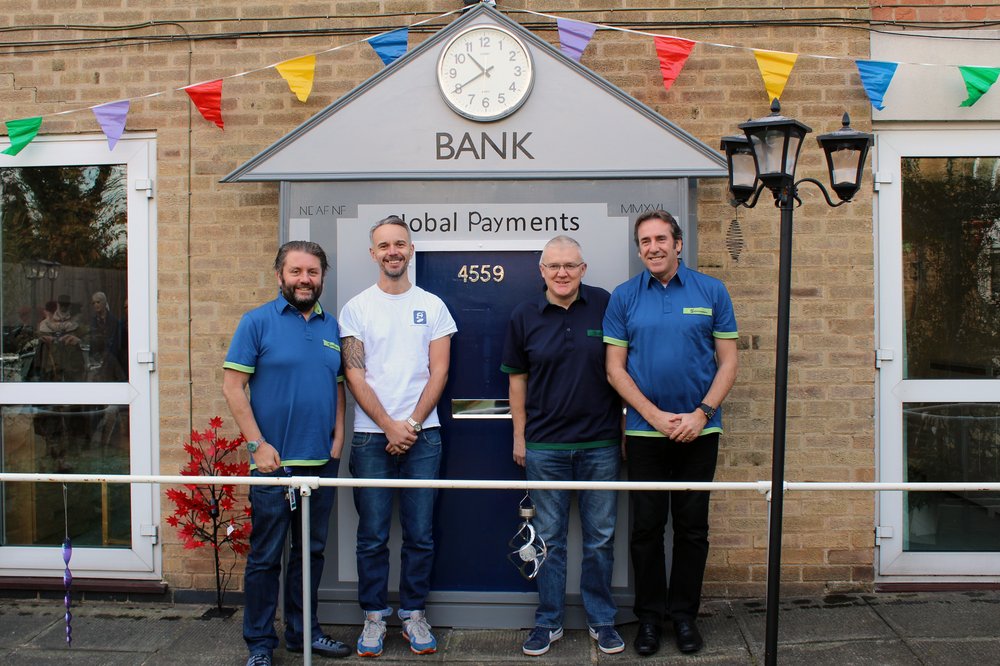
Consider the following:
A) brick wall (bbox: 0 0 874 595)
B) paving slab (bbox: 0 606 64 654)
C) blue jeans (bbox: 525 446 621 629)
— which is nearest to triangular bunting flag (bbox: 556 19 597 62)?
brick wall (bbox: 0 0 874 595)

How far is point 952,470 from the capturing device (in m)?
4.97

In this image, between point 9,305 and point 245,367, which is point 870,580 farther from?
point 9,305

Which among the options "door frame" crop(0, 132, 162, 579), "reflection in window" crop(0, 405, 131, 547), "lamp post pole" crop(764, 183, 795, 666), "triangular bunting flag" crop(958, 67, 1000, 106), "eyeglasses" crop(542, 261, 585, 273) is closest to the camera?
"lamp post pole" crop(764, 183, 795, 666)

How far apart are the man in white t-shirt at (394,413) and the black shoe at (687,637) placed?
117 cm

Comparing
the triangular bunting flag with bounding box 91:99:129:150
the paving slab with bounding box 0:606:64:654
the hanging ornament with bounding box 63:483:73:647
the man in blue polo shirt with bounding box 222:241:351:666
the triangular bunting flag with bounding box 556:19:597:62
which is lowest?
the paving slab with bounding box 0:606:64:654

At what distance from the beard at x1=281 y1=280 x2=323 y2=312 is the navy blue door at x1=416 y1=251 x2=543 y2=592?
0.62 meters

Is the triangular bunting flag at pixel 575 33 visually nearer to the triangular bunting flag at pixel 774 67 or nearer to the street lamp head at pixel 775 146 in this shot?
the triangular bunting flag at pixel 774 67

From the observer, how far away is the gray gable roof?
419cm

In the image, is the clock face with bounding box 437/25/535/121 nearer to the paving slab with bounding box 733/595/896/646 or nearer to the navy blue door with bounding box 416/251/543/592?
the navy blue door with bounding box 416/251/543/592

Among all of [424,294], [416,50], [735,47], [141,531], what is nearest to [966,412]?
[735,47]

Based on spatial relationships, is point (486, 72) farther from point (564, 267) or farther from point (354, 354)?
point (354, 354)

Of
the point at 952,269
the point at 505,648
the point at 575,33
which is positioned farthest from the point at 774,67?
the point at 505,648

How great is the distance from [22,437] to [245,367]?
224cm

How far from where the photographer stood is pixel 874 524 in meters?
4.86
